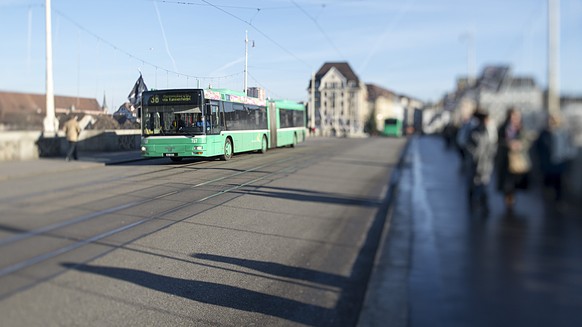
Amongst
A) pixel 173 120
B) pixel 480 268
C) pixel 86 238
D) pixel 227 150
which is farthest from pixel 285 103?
pixel 480 268

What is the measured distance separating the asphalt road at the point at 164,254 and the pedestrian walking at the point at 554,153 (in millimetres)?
5220

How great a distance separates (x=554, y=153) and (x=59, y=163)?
10.4 meters

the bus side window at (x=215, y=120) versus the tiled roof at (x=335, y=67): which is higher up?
the tiled roof at (x=335, y=67)

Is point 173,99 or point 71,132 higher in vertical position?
point 173,99

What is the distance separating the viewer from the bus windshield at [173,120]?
4.02 m

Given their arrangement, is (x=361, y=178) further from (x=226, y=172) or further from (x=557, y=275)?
(x=226, y=172)

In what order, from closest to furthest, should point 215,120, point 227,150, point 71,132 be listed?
point 71,132 → point 215,120 → point 227,150

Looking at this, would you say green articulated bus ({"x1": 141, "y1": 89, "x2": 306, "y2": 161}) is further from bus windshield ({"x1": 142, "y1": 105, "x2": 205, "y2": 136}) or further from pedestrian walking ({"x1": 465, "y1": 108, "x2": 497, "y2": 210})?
pedestrian walking ({"x1": 465, "y1": 108, "x2": 497, "y2": 210})

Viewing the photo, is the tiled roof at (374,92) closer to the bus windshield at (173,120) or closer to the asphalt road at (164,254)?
the asphalt road at (164,254)

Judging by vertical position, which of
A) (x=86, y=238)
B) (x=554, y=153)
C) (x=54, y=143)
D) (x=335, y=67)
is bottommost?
(x=86, y=238)

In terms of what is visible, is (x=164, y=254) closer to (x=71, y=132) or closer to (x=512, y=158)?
(x=71, y=132)

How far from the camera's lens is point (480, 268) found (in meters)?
7.48

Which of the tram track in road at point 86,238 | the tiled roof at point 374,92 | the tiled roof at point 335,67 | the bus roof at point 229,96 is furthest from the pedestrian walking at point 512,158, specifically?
the tiled roof at point 374,92

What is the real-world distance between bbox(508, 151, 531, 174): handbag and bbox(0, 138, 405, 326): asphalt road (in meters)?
5.63
